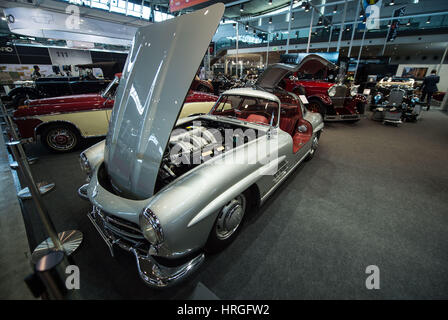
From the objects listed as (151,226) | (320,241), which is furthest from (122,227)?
(320,241)

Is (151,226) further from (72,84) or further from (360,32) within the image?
(360,32)

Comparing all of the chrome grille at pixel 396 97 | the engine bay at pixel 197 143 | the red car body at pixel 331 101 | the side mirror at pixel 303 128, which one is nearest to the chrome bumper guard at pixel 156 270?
the engine bay at pixel 197 143

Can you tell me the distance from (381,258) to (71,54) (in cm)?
2224

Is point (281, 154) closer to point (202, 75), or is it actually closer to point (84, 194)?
point (84, 194)

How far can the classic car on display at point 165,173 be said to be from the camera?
4.43 feet

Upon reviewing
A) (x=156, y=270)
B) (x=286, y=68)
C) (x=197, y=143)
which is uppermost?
(x=286, y=68)

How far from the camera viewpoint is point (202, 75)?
41.7 feet

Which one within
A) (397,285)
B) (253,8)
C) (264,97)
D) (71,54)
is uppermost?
(253,8)

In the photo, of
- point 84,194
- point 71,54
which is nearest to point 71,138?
point 84,194

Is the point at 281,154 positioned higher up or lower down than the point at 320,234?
higher up

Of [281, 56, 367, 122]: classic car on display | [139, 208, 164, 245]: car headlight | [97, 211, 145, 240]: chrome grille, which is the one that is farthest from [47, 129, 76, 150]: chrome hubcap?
[281, 56, 367, 122]: classic car on display

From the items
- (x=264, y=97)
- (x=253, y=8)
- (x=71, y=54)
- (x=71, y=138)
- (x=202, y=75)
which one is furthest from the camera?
(x=253, y=8)

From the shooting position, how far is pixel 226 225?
1768mm

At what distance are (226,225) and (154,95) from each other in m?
1.30
